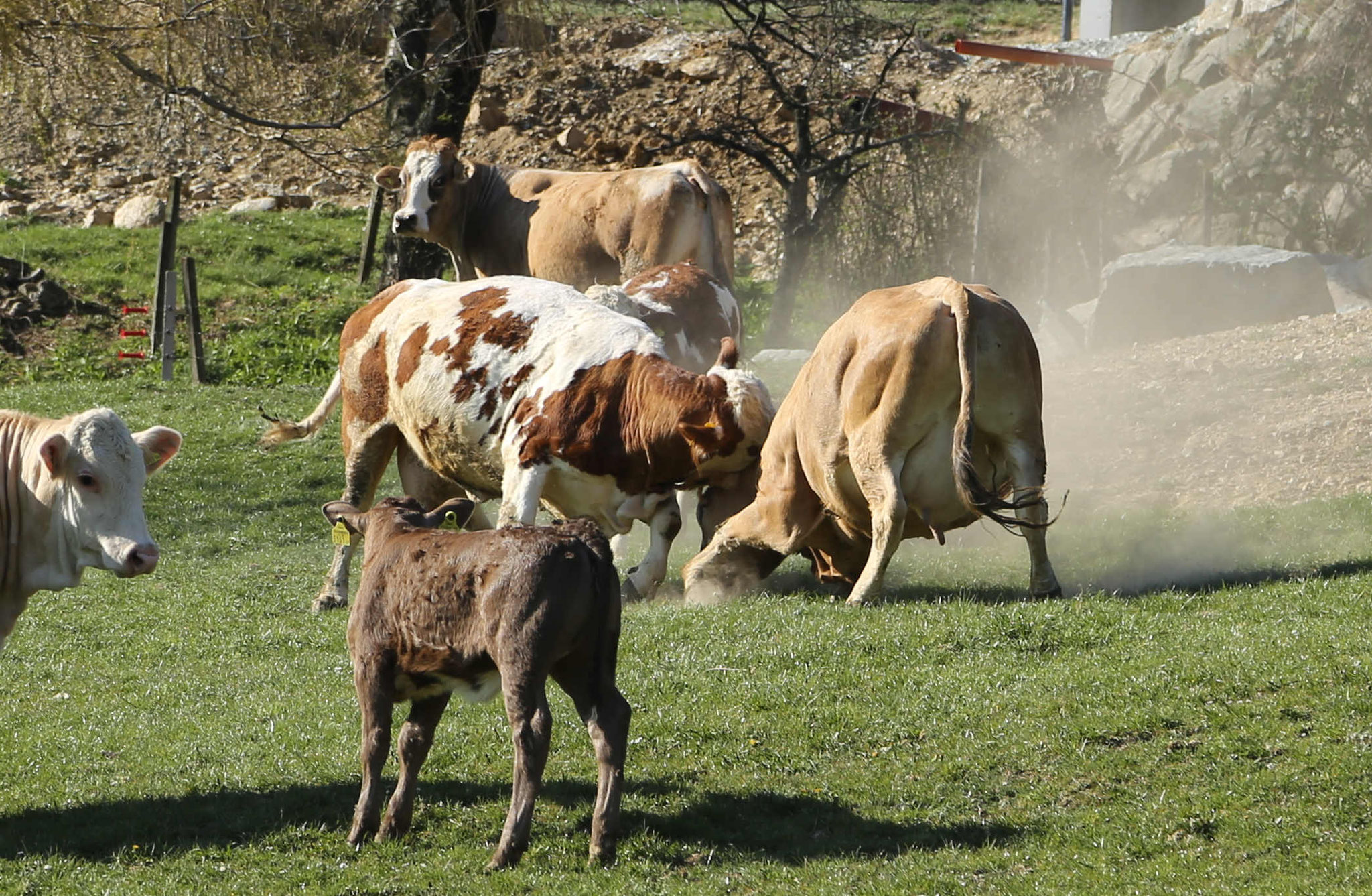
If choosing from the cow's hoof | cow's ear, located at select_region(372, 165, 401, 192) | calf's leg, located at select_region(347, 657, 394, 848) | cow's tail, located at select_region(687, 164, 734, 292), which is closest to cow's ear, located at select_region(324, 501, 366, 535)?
calf's leg, located at select_region(347, 657, 394, 848)

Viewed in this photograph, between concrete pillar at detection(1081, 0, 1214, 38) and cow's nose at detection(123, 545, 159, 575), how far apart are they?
31.0m

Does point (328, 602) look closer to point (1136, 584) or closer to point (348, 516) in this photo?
point (348, 516)

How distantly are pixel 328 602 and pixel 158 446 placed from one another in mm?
3955

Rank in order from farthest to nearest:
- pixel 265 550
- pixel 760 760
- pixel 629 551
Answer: pixel 265 550
pixel 629 551
pixel 760 760

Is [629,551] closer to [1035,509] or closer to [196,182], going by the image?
[1035,509]

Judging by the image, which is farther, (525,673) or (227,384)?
(227,384)

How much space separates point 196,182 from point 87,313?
31.7 feet

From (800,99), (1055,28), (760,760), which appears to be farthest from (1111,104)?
(760,760)

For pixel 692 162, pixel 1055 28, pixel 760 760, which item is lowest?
pixel 760 760

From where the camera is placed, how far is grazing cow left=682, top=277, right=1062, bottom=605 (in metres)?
9.71

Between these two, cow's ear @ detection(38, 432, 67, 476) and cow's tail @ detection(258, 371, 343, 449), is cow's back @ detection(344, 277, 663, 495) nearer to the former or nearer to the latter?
cow's tail @ detection(258, 371, 343, 449)

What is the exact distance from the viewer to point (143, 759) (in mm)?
7906

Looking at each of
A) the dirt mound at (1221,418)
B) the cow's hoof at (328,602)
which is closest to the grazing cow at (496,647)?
the cow's hoof at (328,602)

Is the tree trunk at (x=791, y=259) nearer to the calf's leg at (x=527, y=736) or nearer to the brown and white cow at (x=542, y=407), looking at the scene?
the brown and white cow at (x=542, y=407)
